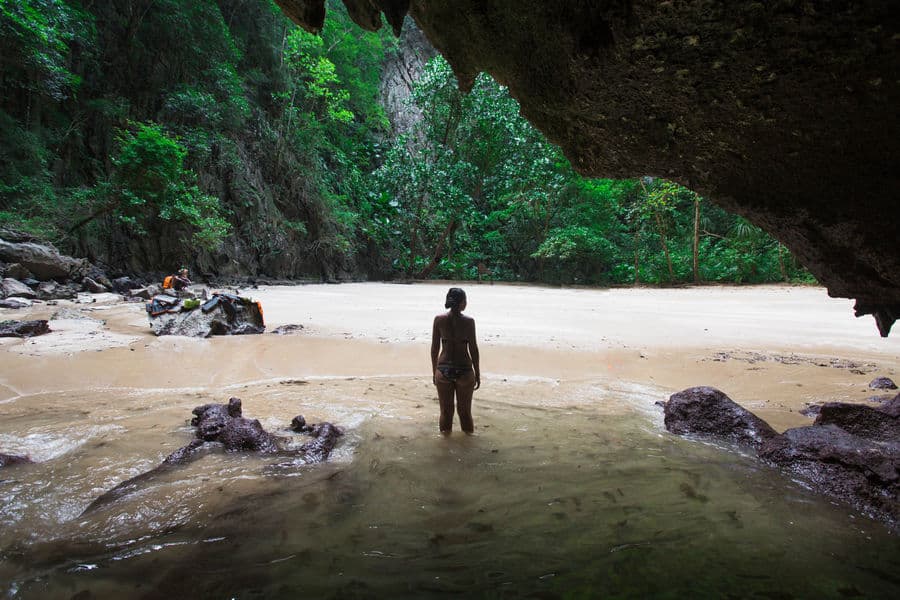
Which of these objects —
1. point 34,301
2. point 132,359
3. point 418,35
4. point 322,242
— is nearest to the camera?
point 132,359

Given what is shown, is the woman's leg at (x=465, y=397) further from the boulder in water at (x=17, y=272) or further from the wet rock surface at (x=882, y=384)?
the boulder in water at (x=17, y=272)

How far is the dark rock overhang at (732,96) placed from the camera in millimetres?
1906

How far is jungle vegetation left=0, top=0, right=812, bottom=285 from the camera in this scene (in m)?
13.9

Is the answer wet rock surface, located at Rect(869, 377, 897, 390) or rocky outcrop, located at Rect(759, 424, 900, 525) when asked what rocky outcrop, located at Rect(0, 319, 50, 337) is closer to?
rocky outcrop, located at Rect(759, 424, 900, 525)

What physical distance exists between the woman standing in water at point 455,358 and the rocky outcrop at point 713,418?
1984mm

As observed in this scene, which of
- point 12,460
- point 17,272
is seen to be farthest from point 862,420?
point 17,272

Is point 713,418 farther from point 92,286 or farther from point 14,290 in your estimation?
point 92,286

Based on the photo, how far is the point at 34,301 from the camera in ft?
32.9

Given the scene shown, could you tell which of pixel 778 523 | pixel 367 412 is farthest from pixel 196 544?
pixel 778 523

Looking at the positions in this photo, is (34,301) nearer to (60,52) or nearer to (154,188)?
(154,188)

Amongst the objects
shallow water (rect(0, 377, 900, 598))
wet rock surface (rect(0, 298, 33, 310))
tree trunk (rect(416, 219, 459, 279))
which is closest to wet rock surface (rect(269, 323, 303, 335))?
shallow water (rect(0, 377, 900, 598))

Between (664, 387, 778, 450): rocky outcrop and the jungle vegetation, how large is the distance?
48.3 ft

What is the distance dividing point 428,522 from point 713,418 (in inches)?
116

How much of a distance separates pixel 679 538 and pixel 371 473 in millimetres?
1963
